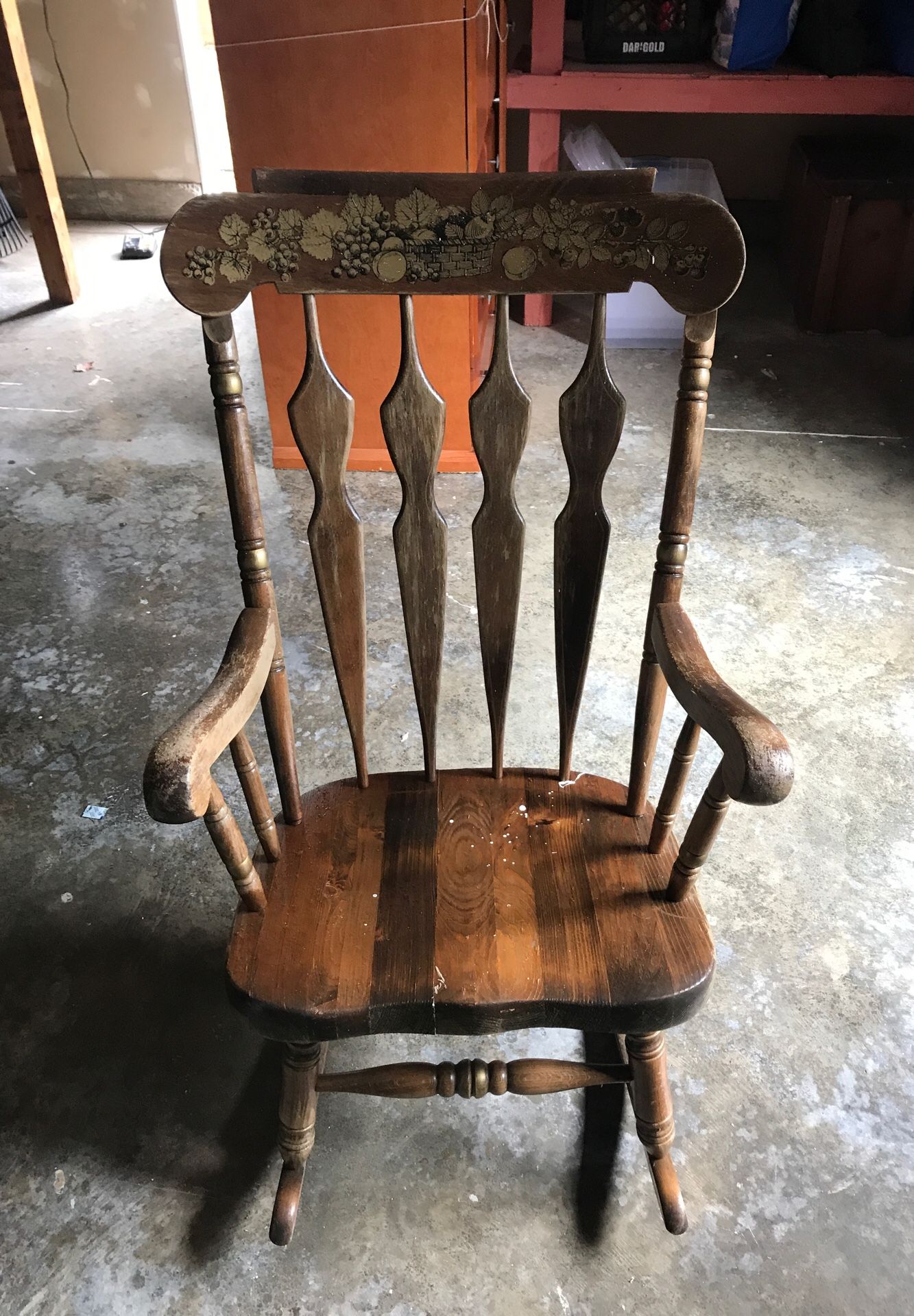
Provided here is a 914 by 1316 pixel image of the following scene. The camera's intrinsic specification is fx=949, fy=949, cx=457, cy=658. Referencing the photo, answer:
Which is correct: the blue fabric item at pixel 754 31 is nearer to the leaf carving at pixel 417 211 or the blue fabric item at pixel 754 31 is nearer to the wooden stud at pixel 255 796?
the leaf carving at pixel 417 211

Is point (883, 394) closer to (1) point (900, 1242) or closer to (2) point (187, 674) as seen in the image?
(2) point (187, 674)

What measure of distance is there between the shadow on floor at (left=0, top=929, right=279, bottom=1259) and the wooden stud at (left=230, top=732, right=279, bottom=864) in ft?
1.53

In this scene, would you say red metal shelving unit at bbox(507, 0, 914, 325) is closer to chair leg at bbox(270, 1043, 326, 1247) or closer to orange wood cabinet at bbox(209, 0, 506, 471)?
orange wood cabinet at bbox(209, 0, 506, 471)

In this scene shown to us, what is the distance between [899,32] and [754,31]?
20.7 inches

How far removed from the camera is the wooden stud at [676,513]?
1001 millimetres

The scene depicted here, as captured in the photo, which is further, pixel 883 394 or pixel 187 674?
pixel 883 394

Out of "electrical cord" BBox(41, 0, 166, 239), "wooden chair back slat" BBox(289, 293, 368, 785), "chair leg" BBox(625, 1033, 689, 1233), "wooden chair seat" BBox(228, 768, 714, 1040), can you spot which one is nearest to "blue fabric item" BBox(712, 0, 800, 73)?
"electrical cord" BBox(41, 0, 166, 239)

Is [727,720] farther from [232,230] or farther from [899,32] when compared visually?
[899,32]

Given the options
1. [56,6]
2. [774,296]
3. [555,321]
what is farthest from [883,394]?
[56,6]

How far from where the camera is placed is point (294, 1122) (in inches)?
46.9

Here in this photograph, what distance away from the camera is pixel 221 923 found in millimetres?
1583

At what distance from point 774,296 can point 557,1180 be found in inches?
140

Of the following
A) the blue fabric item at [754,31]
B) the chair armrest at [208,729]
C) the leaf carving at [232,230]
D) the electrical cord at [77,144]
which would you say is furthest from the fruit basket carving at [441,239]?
the electrical cord at [77,144]

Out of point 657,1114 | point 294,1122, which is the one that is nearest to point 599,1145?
point 657,1114
